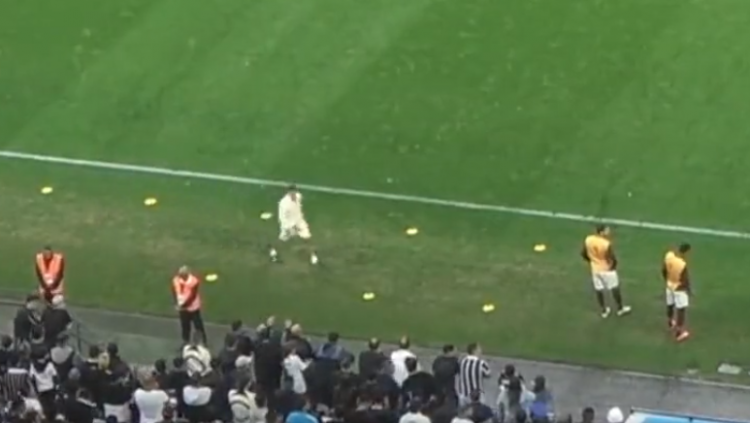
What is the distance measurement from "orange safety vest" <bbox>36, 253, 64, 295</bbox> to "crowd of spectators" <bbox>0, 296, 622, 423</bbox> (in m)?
2.35

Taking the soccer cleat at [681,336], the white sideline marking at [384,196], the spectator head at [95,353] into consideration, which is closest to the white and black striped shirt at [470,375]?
the soccer cleat at [681,336]

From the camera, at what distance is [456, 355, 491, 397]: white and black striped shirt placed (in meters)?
23.6

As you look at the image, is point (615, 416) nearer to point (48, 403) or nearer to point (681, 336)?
point (681, 336)

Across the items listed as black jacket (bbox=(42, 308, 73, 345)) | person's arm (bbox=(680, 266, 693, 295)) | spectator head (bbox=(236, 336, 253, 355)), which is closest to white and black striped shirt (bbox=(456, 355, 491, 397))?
spectator head (bbox=(236, 336, 253, 355))

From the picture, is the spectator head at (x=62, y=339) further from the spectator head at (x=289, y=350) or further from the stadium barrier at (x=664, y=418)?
the stadium barrier at (x=664, y=418)

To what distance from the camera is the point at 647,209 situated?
2902 cm

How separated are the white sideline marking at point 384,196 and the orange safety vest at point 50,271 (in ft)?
13.9

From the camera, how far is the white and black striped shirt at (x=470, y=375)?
23641 mm

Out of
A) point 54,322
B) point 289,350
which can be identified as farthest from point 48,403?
point 289,350

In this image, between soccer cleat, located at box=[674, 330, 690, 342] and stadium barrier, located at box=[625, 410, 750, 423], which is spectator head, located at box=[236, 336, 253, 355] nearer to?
stadium barrier, located at box=[625, 410, 750, 423]

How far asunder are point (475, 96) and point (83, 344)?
25.2ft

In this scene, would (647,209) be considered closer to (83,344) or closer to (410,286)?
(410,286)

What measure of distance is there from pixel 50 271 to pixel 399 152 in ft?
20.2

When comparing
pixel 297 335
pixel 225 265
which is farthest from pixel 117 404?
pixel 225 265
